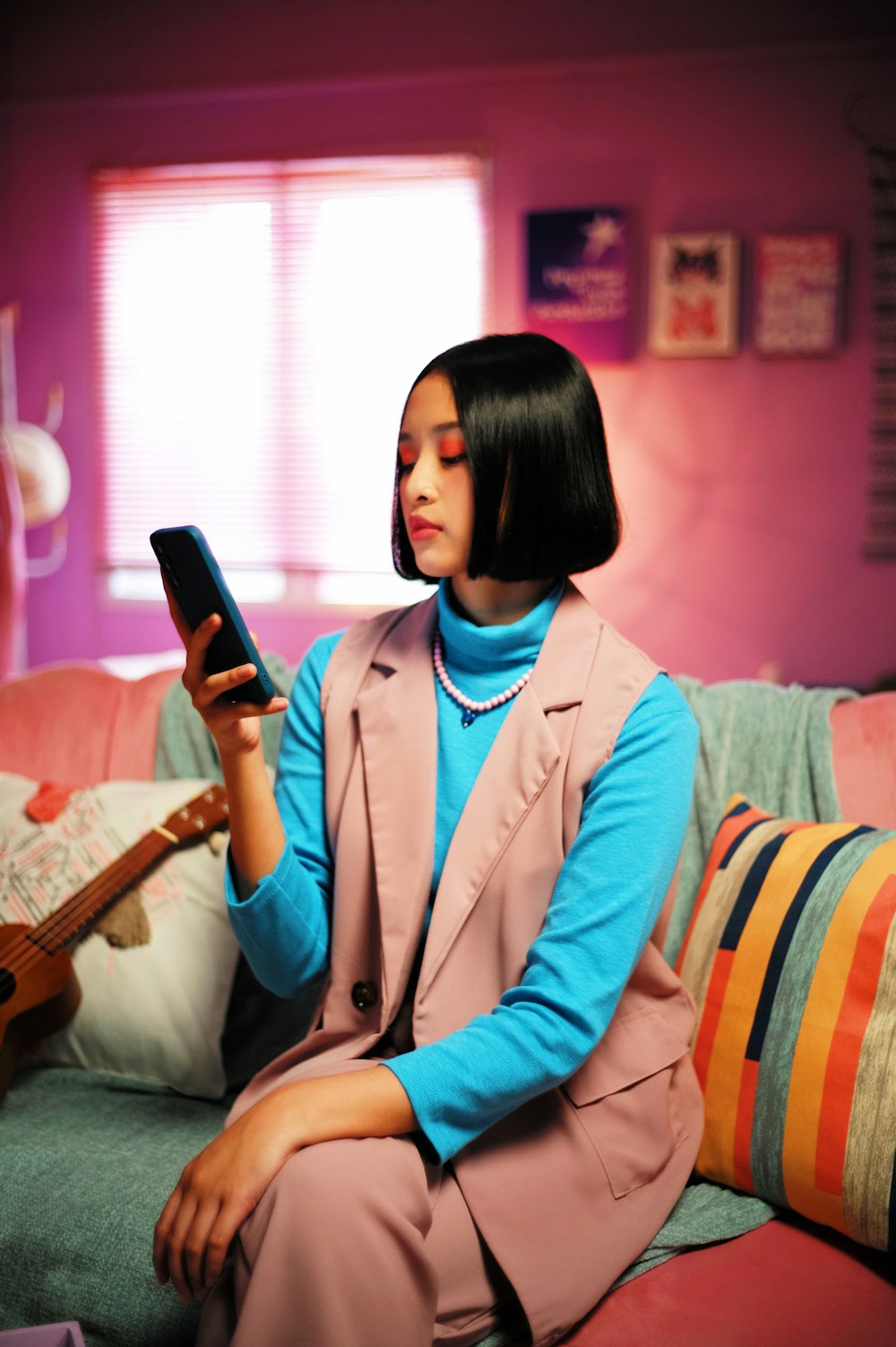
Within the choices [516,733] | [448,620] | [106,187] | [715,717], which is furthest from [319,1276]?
[106,187]

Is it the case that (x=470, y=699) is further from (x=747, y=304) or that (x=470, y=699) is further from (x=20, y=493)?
(x=20, y=493)

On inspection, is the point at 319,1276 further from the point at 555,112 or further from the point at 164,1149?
the point at 555,112

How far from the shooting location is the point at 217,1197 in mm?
912

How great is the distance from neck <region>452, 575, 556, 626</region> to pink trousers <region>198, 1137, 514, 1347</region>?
1.81 feet

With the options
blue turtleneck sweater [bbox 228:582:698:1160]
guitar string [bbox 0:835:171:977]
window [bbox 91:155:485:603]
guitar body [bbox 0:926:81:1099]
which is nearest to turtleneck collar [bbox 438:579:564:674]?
blue turtleneck sweater [bbox 228:582:698:1160]

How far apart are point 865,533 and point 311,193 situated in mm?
2162

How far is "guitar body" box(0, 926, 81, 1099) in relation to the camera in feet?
4.81

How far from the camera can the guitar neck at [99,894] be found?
1521mm

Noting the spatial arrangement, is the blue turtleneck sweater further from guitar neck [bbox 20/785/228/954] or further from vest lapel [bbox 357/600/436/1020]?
guitar neck [bbox 20/785/228/954]

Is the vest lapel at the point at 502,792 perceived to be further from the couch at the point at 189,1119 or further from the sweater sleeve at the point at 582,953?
the couch at the point at 189,1119

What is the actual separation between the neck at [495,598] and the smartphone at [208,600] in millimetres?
272

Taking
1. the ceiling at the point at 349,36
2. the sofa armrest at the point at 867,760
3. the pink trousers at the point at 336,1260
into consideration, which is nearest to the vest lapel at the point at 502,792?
the pink trousers at the point at 336,1260

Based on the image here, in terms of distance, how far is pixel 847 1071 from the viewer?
1.15m

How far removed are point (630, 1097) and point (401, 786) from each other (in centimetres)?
38
